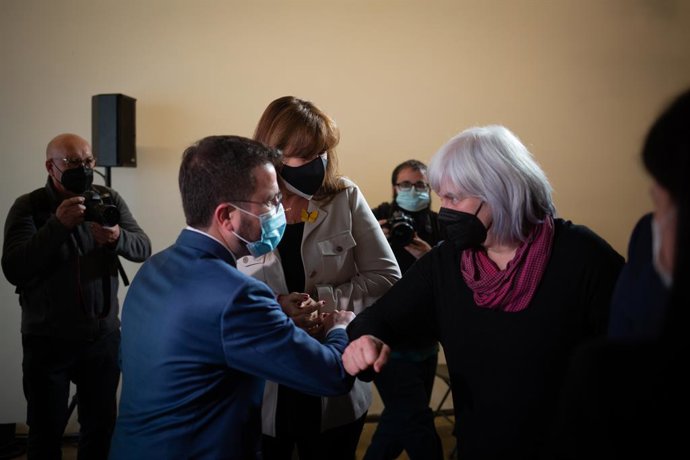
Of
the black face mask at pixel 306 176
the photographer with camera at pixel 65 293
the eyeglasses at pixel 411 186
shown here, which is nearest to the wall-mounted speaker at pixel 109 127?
the photographer with camera at pixel 65 293

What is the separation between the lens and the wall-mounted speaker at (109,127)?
364cm

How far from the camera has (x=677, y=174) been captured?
71 centimetres

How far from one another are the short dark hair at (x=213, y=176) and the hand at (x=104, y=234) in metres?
1.58

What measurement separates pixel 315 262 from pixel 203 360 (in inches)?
28.5

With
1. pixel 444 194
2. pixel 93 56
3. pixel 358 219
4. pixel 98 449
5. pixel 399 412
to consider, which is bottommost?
pixel 98 449

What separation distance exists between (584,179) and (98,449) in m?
3.72

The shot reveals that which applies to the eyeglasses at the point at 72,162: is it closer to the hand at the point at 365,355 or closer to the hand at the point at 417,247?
the hand at the point at 417,247

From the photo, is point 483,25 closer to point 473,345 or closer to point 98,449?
point 473,345

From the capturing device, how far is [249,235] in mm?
1559

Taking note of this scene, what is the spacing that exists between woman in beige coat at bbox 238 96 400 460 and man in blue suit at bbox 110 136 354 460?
378 millimetres

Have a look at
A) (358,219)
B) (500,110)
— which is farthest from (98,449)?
(500,110)

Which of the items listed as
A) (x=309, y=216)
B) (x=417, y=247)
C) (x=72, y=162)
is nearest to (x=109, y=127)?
(x=72, y=162)

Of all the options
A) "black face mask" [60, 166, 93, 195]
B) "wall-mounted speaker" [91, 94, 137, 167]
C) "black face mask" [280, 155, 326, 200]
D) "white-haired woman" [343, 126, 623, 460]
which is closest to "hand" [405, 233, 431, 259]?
"black face mask" [280, 155, 326, 200]

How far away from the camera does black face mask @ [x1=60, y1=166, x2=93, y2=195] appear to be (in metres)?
2.86
